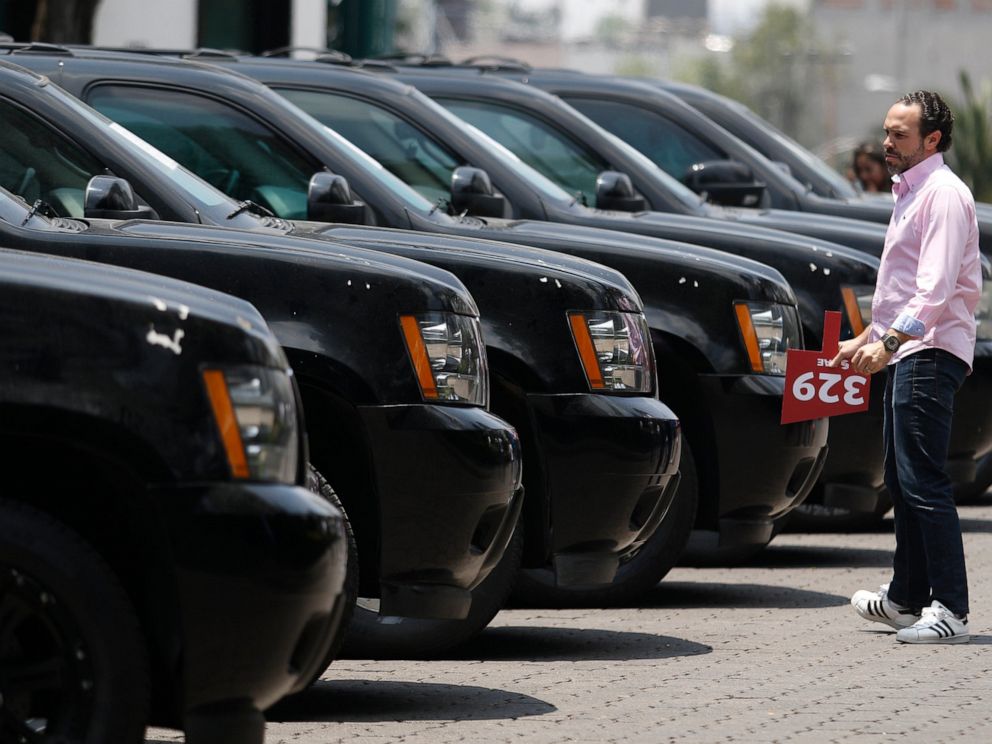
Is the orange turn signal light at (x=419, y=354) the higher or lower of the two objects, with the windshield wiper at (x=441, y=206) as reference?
lower

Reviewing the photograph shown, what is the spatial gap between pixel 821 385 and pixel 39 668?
158 inches

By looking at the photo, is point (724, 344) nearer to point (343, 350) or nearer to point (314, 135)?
point (314, 135)

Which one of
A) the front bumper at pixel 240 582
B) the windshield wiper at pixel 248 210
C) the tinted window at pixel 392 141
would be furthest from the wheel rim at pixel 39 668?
the tinted window at pixel 392 141

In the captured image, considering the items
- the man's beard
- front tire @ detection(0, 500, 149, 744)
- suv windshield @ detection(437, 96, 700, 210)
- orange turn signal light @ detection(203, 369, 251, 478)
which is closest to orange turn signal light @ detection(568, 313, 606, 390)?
the man's beard

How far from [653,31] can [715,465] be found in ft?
523

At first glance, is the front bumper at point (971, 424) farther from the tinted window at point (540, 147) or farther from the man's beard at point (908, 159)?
the man's beard at point (908, 159)

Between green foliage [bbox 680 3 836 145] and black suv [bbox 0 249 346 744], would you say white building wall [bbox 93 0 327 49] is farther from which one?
green foliage [bbox 680 3 836 145]

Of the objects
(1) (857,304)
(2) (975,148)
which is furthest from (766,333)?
(2) (975,148)

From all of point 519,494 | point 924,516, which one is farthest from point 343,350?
point 924,516

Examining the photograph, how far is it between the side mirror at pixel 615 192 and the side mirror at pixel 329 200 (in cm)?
248

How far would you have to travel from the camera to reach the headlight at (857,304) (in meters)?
9.72

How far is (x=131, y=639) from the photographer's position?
14.9 feet

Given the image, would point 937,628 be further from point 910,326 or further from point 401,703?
point 401,703

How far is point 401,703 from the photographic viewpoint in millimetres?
6449
